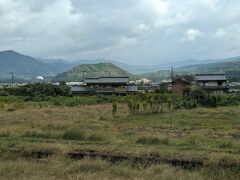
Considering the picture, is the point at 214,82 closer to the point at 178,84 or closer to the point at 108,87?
the point at 178,84

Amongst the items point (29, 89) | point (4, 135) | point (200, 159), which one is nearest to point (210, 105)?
point (4, 135)

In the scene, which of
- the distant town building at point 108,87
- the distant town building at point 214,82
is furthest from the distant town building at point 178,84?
the distant town building at point 108,87

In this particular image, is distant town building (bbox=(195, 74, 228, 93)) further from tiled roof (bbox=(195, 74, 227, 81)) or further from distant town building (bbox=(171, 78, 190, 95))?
distant town building (bbox=(171, 78, 190, 95))

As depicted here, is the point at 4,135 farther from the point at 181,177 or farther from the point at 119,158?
the point at 181,177

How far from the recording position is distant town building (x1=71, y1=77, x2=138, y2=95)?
77025 mm

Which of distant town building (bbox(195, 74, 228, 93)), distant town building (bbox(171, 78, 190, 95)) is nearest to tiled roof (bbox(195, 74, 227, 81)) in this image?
distant town building (bbox(195, 74, 228, 93))

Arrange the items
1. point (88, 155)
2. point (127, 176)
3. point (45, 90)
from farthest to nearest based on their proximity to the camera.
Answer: point (45, 90) < point (88, 155) < point (127, 176)

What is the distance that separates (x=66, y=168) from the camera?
995 centimetres

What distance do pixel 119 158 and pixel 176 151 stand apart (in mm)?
2036

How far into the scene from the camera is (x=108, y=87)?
7806cm

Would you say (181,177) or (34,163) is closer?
(181,177)

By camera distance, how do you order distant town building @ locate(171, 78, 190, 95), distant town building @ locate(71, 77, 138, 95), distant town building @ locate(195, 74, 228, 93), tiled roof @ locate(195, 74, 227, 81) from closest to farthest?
distant town building @ locate(195, 74, 228, 93) < distant town building @ locate(171, 78, 190, 95) < distant town building @ locate(71, 77, 138, 95) < tiled roof @ locate(195, 74, 227, 81)

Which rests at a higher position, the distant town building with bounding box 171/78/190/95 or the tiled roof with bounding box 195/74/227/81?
the tiled roof with bounding box 195/74/227/81

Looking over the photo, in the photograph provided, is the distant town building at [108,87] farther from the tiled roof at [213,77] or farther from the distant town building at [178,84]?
the tiled roof at [213,77]
